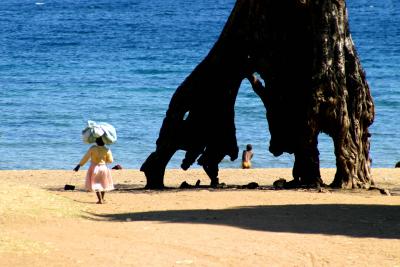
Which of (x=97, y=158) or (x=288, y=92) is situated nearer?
(x=97, y=158)

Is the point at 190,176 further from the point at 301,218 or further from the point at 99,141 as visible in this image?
the point at 301,218

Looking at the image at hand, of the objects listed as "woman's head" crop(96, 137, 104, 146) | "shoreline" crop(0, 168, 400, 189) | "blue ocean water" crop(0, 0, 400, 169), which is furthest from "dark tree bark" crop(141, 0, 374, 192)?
"blue ocean water" crop(0, 0, 400, 169)

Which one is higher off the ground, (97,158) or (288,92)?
(288,92)

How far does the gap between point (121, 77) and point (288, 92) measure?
28.7m

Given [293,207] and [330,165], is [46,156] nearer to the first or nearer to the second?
[330,165]

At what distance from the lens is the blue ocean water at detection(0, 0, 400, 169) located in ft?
101

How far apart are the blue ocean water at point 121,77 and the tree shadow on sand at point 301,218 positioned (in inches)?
473

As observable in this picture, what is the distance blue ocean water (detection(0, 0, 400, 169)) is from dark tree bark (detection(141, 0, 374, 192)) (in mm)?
7532

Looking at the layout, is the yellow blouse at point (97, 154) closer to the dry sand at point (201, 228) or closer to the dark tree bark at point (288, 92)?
the dry sand at point (201, 228)

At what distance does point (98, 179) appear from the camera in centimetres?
1688

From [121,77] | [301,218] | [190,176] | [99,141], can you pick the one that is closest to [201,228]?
[301,218]

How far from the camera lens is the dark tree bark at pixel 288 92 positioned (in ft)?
63.0

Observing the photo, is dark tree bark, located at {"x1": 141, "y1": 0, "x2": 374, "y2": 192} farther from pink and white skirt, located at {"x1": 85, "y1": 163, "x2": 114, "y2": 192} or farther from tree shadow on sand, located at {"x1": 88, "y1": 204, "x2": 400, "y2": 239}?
pink and white skirt, located at {"x1": 85, "y1": 163, "x2": 114, "y2": 192}

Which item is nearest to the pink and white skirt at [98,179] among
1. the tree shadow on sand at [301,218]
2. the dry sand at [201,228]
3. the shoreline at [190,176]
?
the dry sand at [201,228]
